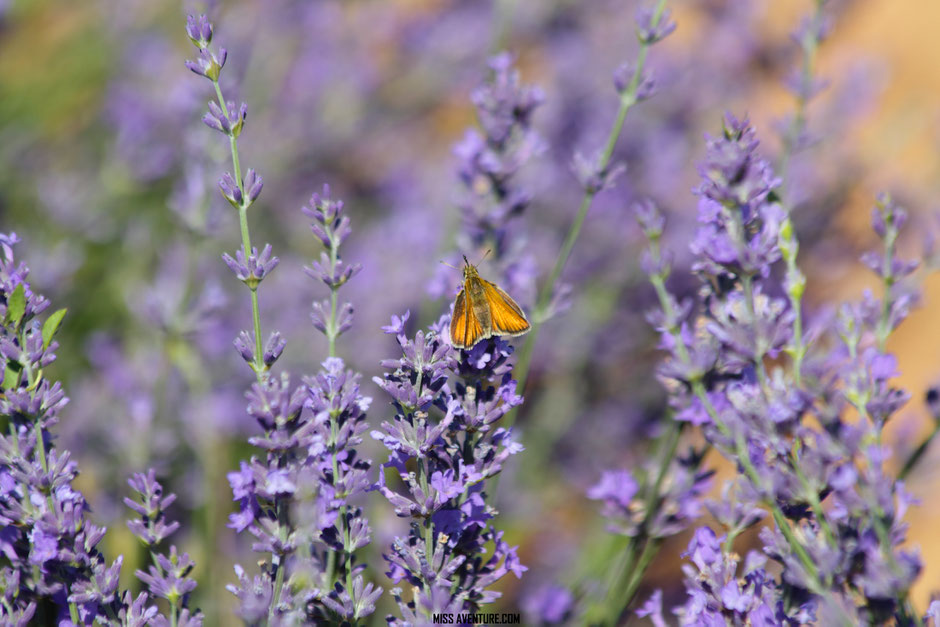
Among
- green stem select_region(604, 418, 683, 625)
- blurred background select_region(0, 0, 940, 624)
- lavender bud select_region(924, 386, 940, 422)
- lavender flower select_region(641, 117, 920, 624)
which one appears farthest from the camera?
blurred background select_region(0, 0, 940, 624)

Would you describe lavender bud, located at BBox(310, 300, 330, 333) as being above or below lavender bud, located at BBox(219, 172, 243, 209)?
below

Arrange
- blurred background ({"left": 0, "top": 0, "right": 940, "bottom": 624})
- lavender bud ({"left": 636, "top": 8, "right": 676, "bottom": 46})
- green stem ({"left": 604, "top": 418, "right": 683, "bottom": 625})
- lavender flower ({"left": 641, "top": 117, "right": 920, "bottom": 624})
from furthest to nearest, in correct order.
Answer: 1. blurred background ({"left": 0, "top": 0, "right": 940, "bottom": 624})
2. lavender bud ({"left": 636, "top": 8, "right": 676, "bottom": 46})
3. green stem ({"left": 604, "top": 418, "right": 683, "bottom": 625})
4. lavender flower ({"left": 641, "top": 117, "right": 920, "bottom": 624})

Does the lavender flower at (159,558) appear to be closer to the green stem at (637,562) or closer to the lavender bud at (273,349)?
the lavender bud at (273,349)

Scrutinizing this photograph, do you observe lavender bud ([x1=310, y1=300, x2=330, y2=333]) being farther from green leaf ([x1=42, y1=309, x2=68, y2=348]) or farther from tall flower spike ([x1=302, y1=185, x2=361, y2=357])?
green leaf ([x1=42, y1=309, x2=68, y2=348])

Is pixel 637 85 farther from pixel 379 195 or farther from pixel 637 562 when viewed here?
pixel 379 195

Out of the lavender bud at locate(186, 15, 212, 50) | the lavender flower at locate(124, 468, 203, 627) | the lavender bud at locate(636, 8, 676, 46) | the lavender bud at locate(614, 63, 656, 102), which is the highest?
the lavender bud at locate(636, 8, 676, 46)

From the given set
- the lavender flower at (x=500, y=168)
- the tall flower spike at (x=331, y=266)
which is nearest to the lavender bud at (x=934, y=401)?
the lavender flower at (x=500, y=168)

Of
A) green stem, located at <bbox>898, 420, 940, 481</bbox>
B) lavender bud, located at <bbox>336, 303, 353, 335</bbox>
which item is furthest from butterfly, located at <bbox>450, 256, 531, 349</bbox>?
green stem, located at <bbox>898, 420, 940, 481</bbox>

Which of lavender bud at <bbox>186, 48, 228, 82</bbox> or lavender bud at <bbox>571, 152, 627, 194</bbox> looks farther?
lavender bud at <bbox>571, 152, 627, 194</bbox>
